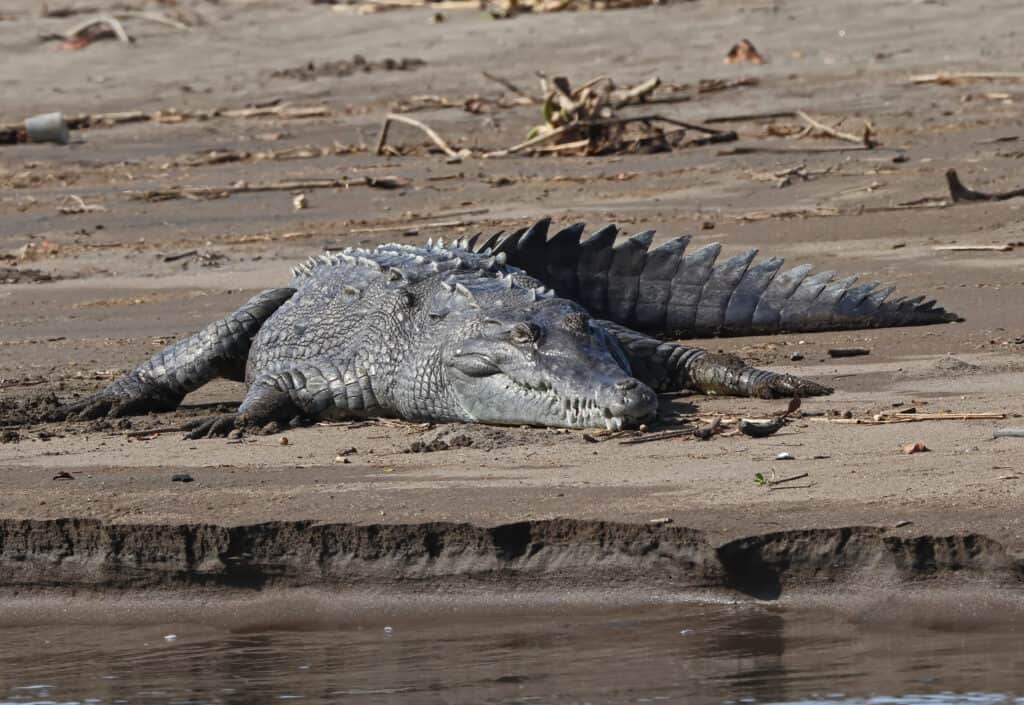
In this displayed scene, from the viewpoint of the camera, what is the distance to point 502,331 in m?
7.28

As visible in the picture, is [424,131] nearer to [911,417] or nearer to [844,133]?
[844,133]

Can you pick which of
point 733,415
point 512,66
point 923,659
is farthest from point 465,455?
point 512,66

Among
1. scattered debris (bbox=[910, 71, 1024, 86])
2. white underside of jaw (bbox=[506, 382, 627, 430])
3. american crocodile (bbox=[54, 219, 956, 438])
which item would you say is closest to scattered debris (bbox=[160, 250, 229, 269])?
american crocodile (bbox=[54, 219, 956, 438])

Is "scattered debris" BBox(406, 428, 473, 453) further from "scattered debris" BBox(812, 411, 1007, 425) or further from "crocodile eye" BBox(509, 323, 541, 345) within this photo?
"scattered debris" BBox(812, 411, 1007, 425)

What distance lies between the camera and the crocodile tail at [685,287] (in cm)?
877

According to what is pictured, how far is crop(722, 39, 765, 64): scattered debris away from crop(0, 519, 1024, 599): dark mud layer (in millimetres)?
12225

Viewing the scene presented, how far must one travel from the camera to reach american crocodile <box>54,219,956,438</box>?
23.4ft

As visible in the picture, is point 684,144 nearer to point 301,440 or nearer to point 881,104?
point 881,104

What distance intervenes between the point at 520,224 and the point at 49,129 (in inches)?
217

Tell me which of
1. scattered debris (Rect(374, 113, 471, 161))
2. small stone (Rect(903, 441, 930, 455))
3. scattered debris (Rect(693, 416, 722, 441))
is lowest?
scattered debris (Rect(693, 416, 722, 441))

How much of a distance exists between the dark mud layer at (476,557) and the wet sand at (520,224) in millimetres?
18

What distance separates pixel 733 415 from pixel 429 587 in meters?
1.91

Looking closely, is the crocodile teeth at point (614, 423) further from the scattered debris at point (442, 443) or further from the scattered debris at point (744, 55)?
the scattered debris at point (744, 55)

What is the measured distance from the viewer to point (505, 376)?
718 cm
